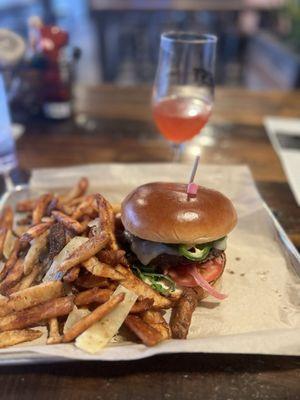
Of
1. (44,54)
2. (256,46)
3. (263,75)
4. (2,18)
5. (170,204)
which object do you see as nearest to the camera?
(170,204)

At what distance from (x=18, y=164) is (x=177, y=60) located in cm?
126

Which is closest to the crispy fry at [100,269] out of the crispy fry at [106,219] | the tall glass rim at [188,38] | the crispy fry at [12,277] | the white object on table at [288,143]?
the crispy fry at [106,219]

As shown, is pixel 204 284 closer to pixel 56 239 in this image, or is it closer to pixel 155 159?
pixel 56 239

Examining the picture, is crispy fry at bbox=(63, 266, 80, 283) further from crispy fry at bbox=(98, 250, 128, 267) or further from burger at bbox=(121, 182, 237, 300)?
burger at bbox=(121, 182, 237, 300)

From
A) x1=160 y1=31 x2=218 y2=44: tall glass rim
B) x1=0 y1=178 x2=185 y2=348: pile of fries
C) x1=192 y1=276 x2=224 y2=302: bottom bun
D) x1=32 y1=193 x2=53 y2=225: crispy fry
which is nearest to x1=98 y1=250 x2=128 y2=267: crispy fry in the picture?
x1=0 y1=178 x2=185 y2=348: pile of fries

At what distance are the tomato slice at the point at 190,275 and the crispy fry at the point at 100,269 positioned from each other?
0.26 m

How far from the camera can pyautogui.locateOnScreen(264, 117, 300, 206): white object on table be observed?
7.86 feet

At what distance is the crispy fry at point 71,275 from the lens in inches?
51.7

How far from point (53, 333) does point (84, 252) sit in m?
0.29

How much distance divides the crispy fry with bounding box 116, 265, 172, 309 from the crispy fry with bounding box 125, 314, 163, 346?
0.09 metres

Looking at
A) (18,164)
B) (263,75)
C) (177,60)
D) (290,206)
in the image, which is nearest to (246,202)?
(290,206)

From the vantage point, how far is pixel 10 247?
1.70 m

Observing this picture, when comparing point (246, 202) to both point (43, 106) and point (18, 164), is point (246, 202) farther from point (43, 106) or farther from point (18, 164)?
point (43, 106)

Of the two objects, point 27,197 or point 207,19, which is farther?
point 207,19
